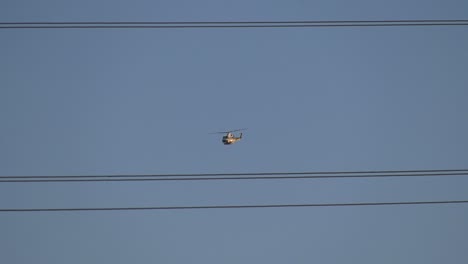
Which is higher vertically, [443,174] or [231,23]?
[231,23]

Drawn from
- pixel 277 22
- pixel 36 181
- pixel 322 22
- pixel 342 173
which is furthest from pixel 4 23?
pixel 342 173

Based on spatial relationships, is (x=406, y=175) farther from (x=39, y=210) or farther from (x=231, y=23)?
(x=39, y=210)

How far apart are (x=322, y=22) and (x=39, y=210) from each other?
19.6ft

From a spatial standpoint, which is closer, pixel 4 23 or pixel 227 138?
pixel 4 23

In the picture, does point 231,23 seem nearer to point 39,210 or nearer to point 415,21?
point 415,21

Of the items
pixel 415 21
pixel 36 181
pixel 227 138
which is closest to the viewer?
pixel 36 181

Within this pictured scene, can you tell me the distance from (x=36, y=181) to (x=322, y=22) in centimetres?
563

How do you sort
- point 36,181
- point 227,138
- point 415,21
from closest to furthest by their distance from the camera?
1. point 36,181
2. point 415,21
3. point 227,138

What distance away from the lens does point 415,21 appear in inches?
531

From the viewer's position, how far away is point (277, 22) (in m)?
13.1

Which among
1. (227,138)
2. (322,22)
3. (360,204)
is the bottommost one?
(360,204)

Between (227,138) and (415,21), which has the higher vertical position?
(227,138)

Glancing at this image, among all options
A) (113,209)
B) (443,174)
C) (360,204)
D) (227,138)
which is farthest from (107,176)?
(227,138)

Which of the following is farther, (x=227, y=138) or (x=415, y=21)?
(x=227, y=138)
